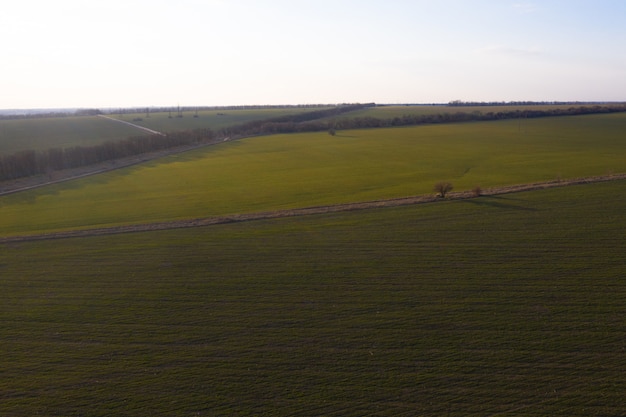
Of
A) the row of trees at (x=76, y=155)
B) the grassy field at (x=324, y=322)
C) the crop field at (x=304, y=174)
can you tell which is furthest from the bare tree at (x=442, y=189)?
the row of trees at (x=76, y=155)

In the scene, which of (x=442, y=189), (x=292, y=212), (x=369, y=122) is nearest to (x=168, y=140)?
(x=369, y=122)

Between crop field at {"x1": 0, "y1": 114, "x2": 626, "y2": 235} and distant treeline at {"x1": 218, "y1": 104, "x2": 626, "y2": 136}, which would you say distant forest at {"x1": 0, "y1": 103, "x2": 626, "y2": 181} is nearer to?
distant treeline at {"x1": 218, "y1": 104, "x2": 626, "y2": 136}

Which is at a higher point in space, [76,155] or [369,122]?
[369,122]

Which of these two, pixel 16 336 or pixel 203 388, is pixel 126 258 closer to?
pixel 16 336

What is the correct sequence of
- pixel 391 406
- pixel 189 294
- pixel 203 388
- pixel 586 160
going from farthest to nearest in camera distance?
pixel 586 160, pixel 189 294, pixel 203 388, pixel 391 406

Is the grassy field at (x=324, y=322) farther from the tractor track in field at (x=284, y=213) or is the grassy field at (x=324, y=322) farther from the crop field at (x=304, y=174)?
the crop field at (x=304, y=174)

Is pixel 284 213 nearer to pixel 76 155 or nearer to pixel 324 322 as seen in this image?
pixel 324 322

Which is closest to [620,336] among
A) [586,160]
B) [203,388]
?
[203,388]
